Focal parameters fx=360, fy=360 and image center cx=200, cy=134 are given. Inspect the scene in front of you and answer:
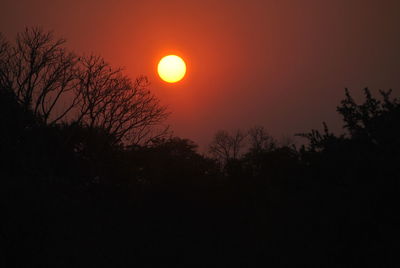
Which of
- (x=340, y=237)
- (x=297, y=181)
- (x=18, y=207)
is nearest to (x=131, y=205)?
(x=18, y=207)

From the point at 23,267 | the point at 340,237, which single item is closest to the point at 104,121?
the point at 23,267

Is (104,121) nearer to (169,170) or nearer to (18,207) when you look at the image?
(169,170)

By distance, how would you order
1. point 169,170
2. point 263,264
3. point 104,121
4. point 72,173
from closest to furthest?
point 263,264, point 169,170, point 72,173, point 104,121

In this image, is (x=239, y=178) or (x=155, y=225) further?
(x=239, y=178)

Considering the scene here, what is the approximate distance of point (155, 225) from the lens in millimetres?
11461

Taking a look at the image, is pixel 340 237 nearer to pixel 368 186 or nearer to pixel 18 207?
pixel 368 186

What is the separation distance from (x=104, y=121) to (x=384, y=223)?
73.9ft

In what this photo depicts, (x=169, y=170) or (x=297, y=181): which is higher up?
(x=169, y=170)

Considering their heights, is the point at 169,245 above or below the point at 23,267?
above

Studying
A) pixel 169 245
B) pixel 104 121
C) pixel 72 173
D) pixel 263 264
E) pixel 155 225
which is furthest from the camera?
pixel 104 121

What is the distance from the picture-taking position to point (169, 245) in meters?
10.1

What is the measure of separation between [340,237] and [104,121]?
2190cm

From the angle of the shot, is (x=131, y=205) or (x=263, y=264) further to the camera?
(x=131, y=205)

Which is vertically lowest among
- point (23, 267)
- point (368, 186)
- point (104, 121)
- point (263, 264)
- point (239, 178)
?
point (23, 267)
